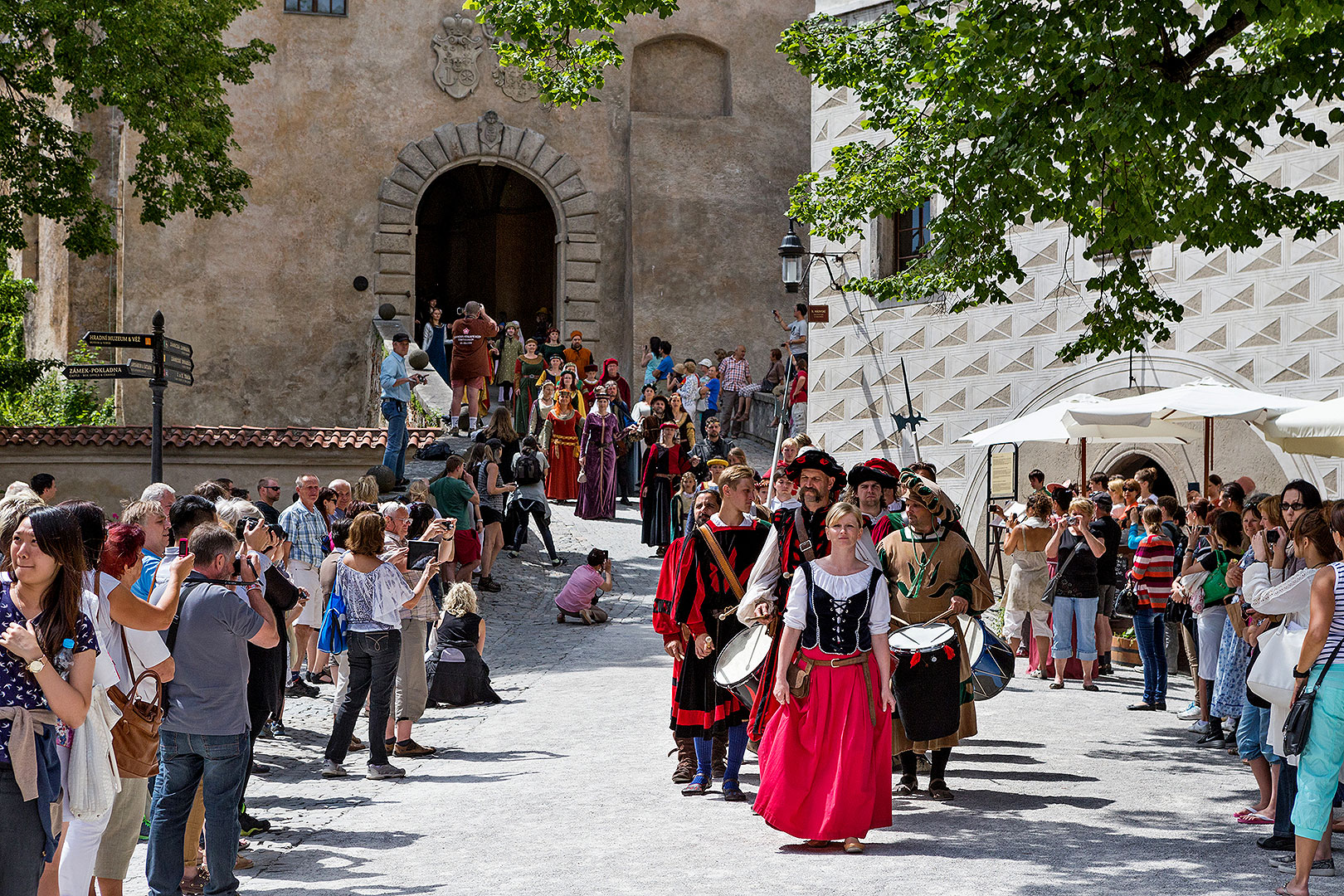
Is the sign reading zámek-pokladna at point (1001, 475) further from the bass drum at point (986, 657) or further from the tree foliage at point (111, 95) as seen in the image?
the tree foliage at point (111, 95)

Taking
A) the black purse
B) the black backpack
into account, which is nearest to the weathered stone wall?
the black backpack

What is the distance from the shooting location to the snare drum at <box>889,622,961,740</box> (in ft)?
26.7

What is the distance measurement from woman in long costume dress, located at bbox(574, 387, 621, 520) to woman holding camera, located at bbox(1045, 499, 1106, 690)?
908cm

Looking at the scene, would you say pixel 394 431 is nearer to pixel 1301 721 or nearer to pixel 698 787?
pixel 698 787

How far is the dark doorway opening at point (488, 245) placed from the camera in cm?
3628

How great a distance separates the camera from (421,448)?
20375 mm

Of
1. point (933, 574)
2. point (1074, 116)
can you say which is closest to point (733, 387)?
point (1074, 116)

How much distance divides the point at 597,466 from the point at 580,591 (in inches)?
213

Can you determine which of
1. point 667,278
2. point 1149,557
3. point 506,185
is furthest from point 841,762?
point 506,185

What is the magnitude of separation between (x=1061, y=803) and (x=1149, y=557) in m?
4.41

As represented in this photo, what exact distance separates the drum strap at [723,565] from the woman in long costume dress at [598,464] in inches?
489

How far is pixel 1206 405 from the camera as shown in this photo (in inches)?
503

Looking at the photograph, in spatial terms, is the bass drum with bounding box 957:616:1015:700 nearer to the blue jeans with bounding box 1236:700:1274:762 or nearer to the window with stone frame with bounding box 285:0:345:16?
the blue jeans with bounding box 1236:700:1274:762

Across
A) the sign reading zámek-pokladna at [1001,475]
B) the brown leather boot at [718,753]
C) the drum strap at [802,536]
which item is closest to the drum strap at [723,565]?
the drum strap at [802,536]
